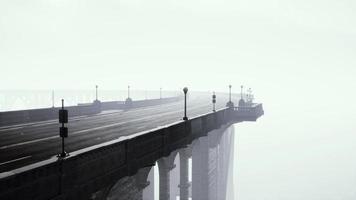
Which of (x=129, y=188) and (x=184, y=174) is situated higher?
(x=129, y=188)

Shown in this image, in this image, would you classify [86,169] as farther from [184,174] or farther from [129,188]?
[184,174]

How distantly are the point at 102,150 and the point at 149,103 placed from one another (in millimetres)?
67768

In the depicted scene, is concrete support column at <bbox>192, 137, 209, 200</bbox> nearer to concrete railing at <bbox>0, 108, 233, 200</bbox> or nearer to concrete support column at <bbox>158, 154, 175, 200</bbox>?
concrete support column at <bbox>158, 154, 175, 200</bbox>

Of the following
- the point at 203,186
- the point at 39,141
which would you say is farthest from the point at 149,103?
the point at 39,141

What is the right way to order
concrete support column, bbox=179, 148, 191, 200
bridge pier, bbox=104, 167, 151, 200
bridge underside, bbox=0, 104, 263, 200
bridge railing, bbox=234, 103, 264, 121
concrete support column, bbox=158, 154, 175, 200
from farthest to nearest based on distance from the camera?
bridge railing, bbox=234, 103, 264, 121 → concrete support column, bbox=179, 148, 191, 200 → concrete support column, bbox=158, 154, 175, 200 → bridge pier, bbox=104, 167, 151, 200 → bridge underside, bbox=0, 104, 263, 200

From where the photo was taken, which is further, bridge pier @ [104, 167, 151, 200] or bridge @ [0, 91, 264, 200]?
bridge pier @ [104, 167, 151, 200]

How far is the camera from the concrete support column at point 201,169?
49.6 metres

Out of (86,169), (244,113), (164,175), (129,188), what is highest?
(86,169)

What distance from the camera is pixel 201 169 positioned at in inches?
1981

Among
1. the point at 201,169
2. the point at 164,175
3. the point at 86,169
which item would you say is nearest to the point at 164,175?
the point at 164,175

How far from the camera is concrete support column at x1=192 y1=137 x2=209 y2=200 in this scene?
49594mm

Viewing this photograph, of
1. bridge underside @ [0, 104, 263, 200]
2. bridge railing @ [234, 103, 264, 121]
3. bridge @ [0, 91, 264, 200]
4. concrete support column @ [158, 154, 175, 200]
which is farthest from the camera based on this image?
bridge railing @ [234, 103, 264, 121]

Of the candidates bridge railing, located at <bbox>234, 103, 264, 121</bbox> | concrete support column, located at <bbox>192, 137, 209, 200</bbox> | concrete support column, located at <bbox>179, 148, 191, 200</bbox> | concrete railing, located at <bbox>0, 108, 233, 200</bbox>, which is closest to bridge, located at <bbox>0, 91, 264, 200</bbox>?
concrete railing, located at <bbox>0, 108, 233, 200</bbox>

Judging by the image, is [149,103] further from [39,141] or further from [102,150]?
[102,150]
